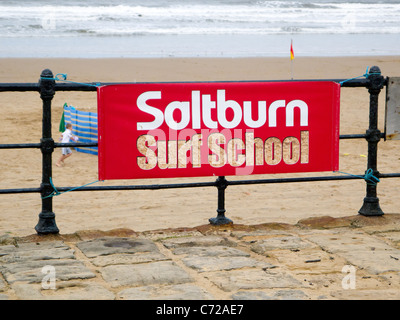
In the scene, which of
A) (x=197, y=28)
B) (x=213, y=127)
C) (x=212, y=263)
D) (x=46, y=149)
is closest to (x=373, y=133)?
(x=213, y=127)

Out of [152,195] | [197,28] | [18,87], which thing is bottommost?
[152,195]

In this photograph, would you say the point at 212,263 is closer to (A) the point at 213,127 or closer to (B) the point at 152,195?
(A) the point at 213,127

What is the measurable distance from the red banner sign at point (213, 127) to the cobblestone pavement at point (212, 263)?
1.67 ft

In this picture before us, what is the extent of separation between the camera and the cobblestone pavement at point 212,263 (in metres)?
3.76

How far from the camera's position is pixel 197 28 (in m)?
38.1

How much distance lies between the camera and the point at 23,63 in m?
23.2

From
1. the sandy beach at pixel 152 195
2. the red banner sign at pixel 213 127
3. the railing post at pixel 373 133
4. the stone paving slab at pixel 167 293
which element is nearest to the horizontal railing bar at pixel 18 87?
the red banner sign at pixel 213 127

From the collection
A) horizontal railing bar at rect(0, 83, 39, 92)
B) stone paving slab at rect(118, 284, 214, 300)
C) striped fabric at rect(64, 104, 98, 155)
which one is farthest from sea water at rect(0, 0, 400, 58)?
stone paving slab at rect(118, 284, 214, 300)

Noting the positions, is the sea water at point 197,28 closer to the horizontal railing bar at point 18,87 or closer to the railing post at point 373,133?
the horizontal railing bar at point 18,87

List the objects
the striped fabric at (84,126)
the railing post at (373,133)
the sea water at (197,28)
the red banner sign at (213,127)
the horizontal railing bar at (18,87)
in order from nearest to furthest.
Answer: the horizontal railing bar at (18,87) → the red banner sign at (213,127) → the railing post at (373,133) → the striped fabric at (84,126) → the sea water at (197,28)

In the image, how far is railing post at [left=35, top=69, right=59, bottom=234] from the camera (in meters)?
5.07

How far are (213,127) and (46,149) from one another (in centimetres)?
132

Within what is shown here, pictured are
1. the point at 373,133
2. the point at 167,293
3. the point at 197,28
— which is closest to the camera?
the point at 167,293
